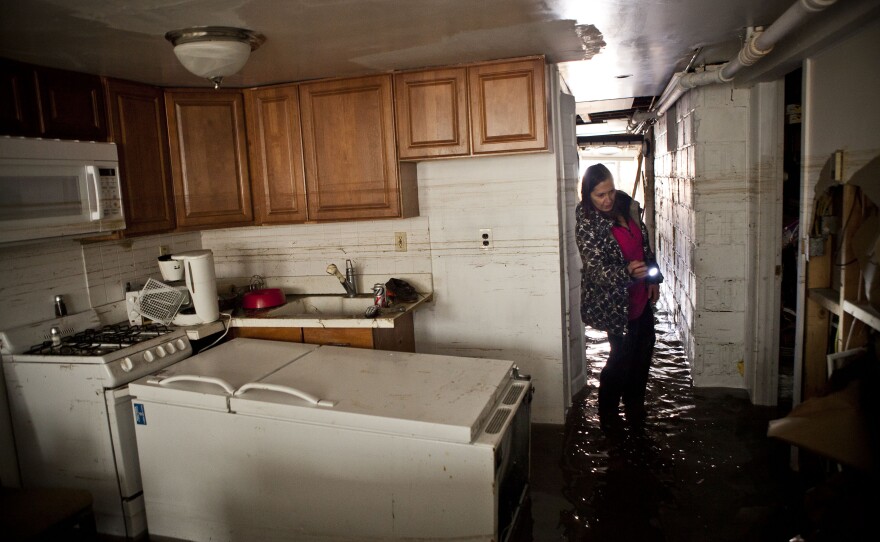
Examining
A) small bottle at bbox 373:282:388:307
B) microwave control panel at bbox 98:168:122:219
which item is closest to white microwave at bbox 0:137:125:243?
microwave control panel at bbox 98:168:122:219

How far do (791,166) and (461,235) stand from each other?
2564 millimetres

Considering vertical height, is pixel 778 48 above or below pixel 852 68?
above

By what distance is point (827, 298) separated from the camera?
2.47 meters

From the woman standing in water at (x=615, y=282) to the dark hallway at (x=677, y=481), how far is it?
0.27 m

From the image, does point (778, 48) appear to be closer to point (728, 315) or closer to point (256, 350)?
point (728, 315)

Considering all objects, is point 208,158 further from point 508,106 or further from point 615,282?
point 615,282

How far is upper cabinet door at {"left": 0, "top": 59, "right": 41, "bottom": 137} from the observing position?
2551mm

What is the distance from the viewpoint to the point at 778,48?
277 centimetres

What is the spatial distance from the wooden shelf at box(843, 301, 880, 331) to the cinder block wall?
169 cm

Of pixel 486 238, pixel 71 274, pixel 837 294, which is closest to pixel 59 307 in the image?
pixel 71 274

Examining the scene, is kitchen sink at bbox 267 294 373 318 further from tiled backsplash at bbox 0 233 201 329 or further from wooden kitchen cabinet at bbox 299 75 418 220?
tiled backsplash at bbox 0 233 201 329

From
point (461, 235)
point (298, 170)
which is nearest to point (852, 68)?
point (461, 235)

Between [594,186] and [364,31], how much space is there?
1551 mm

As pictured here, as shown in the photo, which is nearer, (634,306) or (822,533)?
(822,533)
